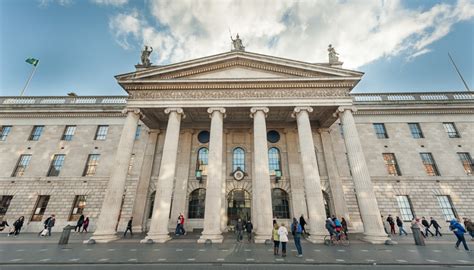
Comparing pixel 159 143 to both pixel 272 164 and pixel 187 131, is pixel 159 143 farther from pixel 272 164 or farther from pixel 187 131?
pixel 272 164

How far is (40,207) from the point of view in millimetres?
18500

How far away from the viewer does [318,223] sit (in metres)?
12.3

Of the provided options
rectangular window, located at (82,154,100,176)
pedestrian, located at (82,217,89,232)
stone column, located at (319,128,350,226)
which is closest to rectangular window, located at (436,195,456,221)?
stone column, located at (319,128,350,226)

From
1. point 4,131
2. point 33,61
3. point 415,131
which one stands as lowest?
point 415,131

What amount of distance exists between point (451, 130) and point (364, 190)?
15.0 m

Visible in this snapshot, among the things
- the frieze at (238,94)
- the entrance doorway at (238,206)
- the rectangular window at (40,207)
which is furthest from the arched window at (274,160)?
the rectangular window at (40,207)

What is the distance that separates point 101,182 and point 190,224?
31.5 ft

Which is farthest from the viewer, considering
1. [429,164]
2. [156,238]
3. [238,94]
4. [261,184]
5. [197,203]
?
[429,164]

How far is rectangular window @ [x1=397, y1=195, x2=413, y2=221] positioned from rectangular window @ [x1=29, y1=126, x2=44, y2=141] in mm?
35841

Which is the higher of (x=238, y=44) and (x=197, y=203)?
(x=238, y=44)

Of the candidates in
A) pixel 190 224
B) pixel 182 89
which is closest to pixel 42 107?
pixel 182 89

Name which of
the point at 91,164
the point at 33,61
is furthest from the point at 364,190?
the point at 33,61

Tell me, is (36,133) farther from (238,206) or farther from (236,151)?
(238,206)

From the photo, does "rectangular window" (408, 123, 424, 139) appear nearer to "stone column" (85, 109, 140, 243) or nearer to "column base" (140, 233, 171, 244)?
"column base" (140, 233, 171, 244)
